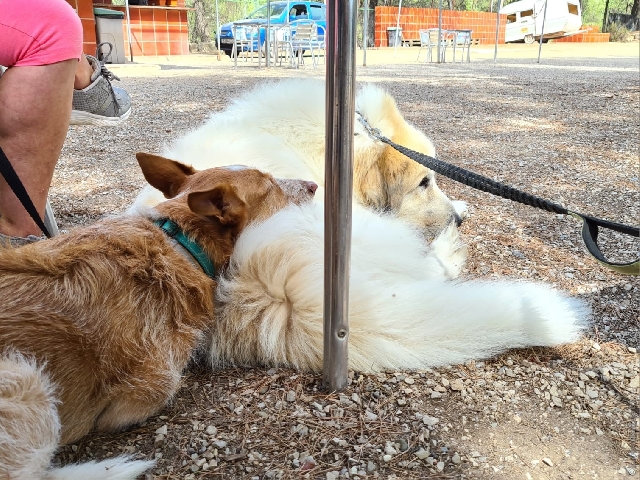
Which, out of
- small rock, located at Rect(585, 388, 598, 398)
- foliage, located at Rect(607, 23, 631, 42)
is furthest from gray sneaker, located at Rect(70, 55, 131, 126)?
foliage, located at Rect(607, 23, 631, 42)

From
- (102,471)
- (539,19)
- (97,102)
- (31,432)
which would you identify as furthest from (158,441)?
(539,19)

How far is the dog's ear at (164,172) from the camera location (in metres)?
2.37

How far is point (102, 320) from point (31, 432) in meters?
0.36

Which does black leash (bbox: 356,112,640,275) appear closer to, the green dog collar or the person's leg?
the green dog collar

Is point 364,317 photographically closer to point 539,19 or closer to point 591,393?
point 591,393

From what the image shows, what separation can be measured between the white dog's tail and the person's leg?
1465 millimetres

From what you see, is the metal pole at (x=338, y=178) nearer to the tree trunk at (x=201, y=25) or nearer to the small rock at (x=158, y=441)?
the small rock at (x=158, y=441)

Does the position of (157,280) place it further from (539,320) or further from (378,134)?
(378,134)

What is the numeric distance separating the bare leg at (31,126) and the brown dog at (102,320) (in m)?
0.92

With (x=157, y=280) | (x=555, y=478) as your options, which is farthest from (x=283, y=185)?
(x=555, y=478)

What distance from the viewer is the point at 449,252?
3049mm

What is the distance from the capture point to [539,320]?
6.59ft

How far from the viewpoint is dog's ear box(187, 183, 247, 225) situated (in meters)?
1.97

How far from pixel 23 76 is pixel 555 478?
260 cm
